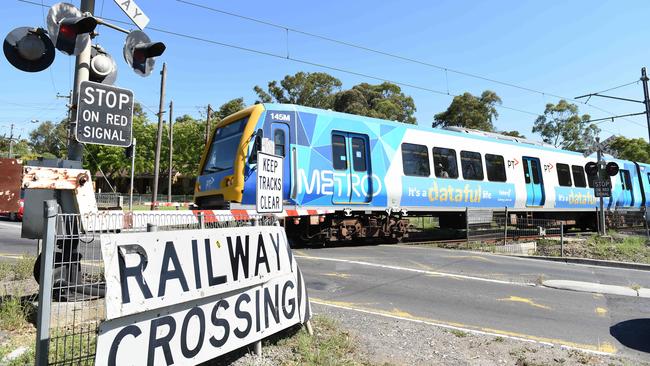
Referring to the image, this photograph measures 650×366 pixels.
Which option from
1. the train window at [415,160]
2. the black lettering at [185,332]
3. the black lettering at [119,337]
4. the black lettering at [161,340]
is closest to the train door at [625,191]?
the train window at [415,160]

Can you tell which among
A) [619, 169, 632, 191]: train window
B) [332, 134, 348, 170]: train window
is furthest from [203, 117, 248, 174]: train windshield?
[619, 169, 632, 191]: train window

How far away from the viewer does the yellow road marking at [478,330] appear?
4.91 m

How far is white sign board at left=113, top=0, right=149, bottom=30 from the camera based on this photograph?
6.04 m

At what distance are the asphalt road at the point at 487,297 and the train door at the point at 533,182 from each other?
6.25 meters

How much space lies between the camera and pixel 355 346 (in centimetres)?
448

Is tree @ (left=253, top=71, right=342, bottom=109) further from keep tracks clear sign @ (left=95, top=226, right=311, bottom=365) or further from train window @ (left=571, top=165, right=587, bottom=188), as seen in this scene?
keep tracks clear sign @ (left=95, top=226, right=311, bottom=365)

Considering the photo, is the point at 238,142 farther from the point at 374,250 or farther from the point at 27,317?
the point at 27,317

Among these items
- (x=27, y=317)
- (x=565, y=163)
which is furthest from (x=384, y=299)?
(x=565, y=163)

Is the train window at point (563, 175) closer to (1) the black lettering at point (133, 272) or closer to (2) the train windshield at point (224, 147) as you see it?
(2) the train windshield at point (224, 147)

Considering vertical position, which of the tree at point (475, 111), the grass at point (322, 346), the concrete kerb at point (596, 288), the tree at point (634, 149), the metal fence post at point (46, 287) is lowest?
the concrete kerb at point (596, 288)

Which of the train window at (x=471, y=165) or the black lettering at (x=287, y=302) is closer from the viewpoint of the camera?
the black lettering at (x=287, y=302)

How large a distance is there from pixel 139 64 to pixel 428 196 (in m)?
9.31

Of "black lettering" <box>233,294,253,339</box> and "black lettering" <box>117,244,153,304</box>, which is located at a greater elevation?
"black lettering" <box>117,244,153,304</box>

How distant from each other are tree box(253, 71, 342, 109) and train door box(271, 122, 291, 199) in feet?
131
